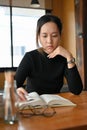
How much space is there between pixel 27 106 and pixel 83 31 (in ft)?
13.4

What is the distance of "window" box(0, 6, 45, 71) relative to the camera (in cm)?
537

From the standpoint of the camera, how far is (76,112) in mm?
1043

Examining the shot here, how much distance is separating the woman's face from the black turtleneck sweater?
0.27 feet

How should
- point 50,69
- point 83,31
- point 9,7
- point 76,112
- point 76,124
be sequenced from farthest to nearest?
point 9,7
point 83,31
point 50,69
point 76,112
point 76,124

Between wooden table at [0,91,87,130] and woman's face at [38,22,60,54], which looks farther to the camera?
woman's face at [38,22,60,54]

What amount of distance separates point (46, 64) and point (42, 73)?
3.1 inches

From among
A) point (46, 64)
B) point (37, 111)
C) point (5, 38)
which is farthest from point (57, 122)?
point (5, 38)

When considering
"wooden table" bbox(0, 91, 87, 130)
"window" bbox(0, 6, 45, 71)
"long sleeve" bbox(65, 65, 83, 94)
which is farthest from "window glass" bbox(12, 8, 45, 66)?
"wooden table" bbox(0, 91, 87, 130)

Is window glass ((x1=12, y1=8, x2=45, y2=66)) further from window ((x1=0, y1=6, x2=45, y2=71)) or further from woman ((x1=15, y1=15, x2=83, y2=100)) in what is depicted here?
woman ((x1=15, y1=15, x2=83, y2=100))

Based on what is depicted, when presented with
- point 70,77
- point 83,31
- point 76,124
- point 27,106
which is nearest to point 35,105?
point 27,106

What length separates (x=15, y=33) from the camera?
5.48 metres

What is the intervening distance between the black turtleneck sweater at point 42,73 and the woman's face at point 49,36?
82 millimetres

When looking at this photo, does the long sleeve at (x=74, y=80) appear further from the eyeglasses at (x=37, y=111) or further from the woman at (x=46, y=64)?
the eyeglasses at (x=37, y=111)

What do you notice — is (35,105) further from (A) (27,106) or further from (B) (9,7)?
(B) (9,7)
